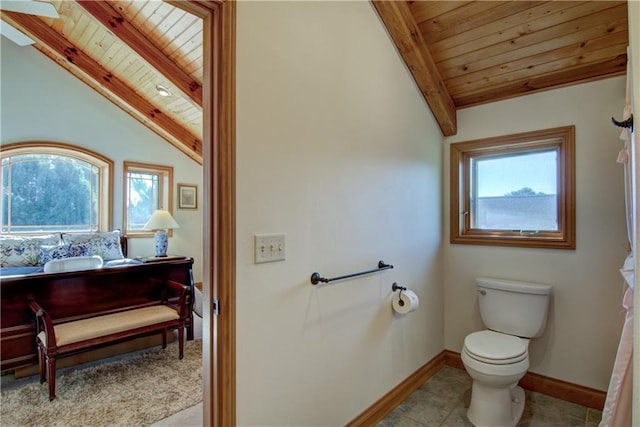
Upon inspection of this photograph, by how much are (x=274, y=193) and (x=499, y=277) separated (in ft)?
6.46

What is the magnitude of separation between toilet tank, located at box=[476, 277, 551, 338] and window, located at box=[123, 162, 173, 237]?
463 centimetres

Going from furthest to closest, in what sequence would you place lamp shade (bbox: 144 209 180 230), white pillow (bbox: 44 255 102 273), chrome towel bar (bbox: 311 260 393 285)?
lamp shade (bbox: 144 209 180 230)
white pillow (bbox: 44 255 102 273)
chrome towel bar (bbox: 311 260 393 285)

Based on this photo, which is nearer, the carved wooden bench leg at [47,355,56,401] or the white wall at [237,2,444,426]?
the white wall at [237,2,444,426]

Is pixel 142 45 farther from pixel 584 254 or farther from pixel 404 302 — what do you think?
pixel 584 254

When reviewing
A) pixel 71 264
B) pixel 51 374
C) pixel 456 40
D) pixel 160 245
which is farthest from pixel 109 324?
pixel 456 40

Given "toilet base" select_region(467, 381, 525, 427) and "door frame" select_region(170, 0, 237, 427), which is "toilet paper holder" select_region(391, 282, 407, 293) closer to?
"toilet base" select_region(467, 381, 525, 427)

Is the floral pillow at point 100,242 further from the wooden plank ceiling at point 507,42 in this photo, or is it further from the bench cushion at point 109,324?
the wooden plank ceiling at point 507,42

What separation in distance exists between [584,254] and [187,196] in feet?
16.9

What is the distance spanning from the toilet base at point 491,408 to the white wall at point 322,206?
452 millimetres

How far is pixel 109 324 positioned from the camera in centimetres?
241

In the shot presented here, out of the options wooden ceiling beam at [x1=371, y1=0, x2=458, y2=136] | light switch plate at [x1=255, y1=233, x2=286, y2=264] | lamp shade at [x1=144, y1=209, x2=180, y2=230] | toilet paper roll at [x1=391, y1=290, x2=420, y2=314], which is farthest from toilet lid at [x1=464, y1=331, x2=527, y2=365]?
lamp shade at [x1=144, y1=209, x2=180, y2=230]

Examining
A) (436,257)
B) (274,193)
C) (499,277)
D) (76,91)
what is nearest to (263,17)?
(274,193)

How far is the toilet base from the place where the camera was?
1794 mm

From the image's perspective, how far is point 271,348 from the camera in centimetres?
129
